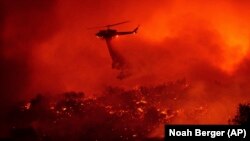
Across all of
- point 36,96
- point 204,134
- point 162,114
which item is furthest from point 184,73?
point 204,134

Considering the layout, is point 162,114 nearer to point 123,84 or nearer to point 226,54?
point 123,84

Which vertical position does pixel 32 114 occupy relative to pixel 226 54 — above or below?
below

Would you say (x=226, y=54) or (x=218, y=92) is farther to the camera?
(x=226, y=54)
